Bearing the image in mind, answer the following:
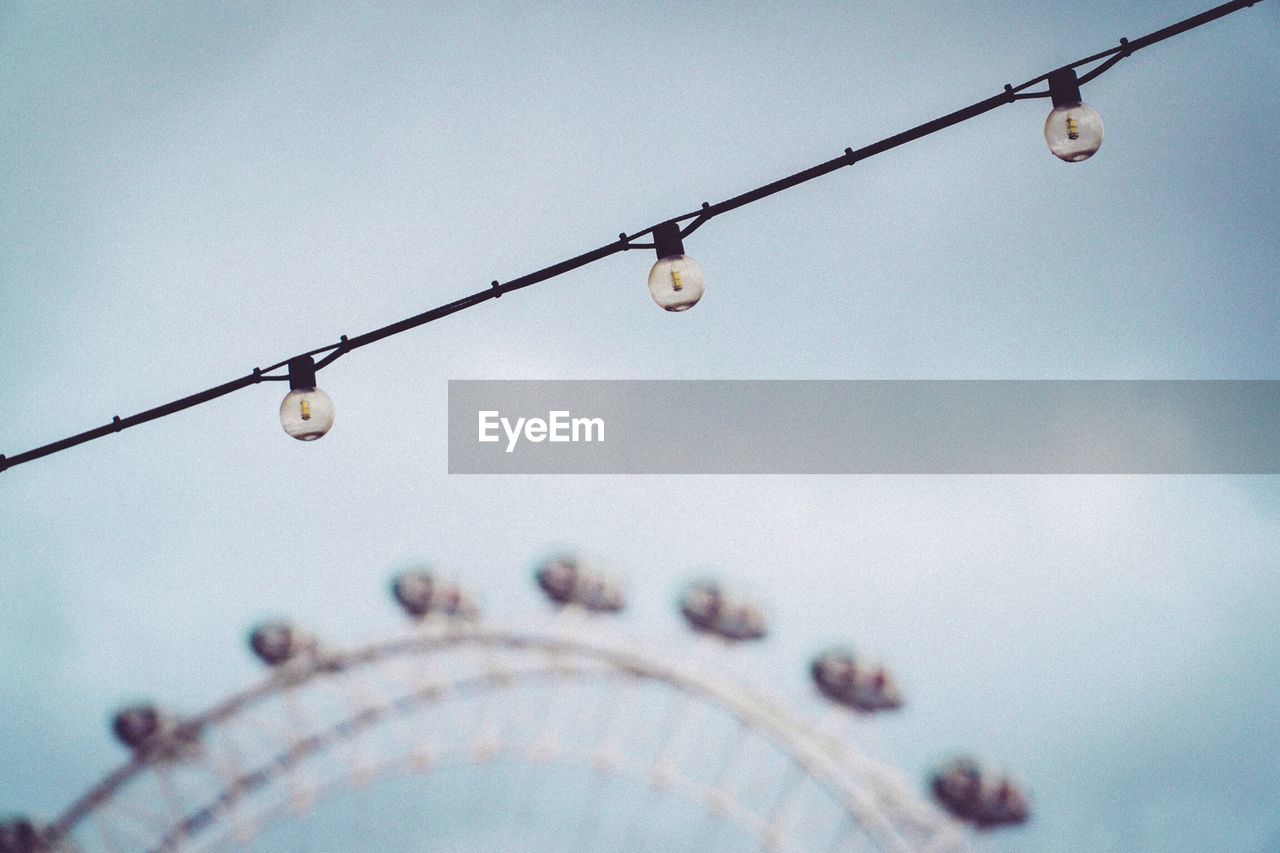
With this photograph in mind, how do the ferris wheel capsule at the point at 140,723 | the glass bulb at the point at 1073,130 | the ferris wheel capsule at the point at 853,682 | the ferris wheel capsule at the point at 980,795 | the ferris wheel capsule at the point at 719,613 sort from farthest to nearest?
the ferris wheel capsule at the point at 140,723
the ferris wheel capsule at the point at 719,613
the ferris wheel capsule at the point at 853,682
the ferris wheel capsule at the point at 980,795
the glass bulb at the point at 1073,130

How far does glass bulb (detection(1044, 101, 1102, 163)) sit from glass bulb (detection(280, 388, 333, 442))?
5148mm

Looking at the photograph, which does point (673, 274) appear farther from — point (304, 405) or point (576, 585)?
point (576, 585)

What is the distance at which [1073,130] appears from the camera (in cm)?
827

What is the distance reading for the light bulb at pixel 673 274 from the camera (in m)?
8.40

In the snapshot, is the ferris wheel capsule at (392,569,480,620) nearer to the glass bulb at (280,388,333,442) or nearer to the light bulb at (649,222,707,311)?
the glass bulb at (280,388,333,442)

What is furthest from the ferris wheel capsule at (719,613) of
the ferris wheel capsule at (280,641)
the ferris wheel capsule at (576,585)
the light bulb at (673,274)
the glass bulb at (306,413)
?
the light bulb at (673,274)

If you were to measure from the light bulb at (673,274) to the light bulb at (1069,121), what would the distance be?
2.42 metres

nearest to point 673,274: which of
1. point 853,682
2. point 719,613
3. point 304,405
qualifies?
point 304,405

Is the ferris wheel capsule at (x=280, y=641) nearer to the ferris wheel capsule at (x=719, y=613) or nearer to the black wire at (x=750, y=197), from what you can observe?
the ferris wheel capsule at (x=719, y=613)

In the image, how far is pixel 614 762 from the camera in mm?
28984

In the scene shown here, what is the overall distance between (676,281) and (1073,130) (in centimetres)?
268

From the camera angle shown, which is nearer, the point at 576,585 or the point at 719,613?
the point at 719,613

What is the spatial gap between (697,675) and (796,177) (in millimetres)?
20609

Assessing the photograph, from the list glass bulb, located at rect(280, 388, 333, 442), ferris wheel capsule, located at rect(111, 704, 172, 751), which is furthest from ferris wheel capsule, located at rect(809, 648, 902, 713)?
ferris wheel capsule, located at rect(111, 704, 172, 751)
